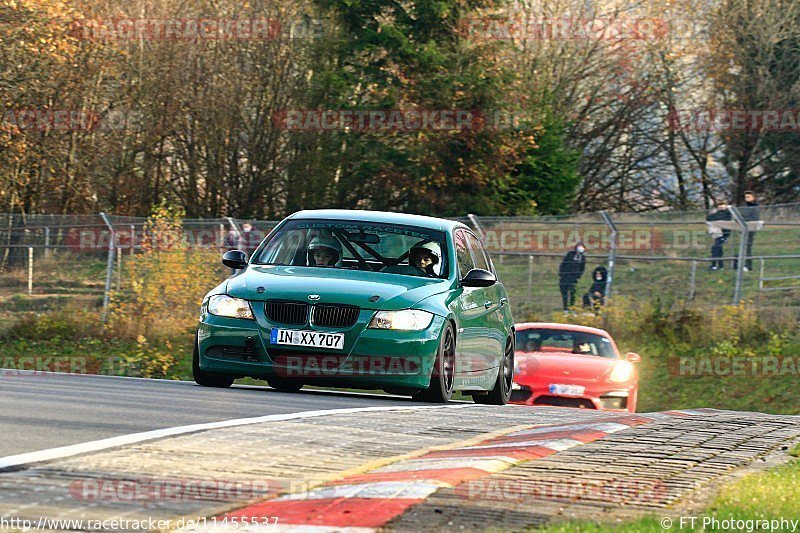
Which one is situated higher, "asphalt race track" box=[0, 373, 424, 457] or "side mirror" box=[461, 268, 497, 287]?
"side mirror" box=[461, 268, 497, 287]

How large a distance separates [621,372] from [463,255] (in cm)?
473

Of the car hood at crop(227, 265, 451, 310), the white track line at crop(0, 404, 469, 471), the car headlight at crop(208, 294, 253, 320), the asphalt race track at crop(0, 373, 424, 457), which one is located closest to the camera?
the white track line at crop(0, 404, 469, 471)

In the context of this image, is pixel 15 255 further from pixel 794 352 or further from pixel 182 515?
pixel 182 515

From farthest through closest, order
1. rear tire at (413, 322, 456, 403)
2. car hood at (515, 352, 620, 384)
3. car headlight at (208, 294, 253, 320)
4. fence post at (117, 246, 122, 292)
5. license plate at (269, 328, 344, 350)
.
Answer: fence post at (117, 246, 122, 292)
car hood at (515, 352, 620, 384)
rear tire at (413, 322, 456, 403)
car headlight at (208, 294, 253, 320)
license plate at (269, 328, 344, 350)

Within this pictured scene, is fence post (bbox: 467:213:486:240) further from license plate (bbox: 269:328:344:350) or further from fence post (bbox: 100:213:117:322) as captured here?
license plate (bbox: 269:328:344:350)

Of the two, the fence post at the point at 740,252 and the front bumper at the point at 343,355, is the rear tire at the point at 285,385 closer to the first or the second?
the front bumper at the point at 343,355

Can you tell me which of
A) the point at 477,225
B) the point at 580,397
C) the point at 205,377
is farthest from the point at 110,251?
the point at 205,377

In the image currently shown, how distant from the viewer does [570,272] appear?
28.1 metres

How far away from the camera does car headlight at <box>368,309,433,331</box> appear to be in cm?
1272

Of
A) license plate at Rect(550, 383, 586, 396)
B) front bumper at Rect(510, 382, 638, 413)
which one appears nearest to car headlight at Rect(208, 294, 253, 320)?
front bumper at Rect(510, 382, 638, 413)

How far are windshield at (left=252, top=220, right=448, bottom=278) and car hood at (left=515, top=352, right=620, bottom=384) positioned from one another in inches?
175

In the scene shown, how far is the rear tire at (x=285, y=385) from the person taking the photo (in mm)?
13953

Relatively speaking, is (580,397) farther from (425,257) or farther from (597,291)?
(597,291)

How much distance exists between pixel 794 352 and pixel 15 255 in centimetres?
1452
